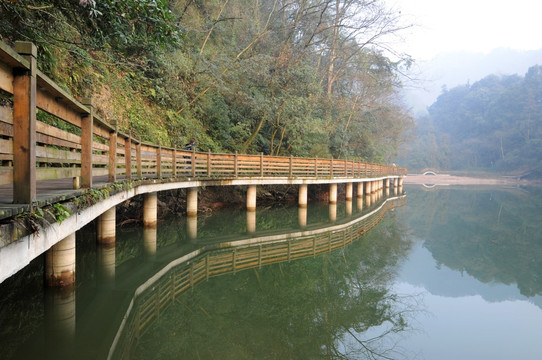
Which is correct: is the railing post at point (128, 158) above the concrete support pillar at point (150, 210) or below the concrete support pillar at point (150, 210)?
above

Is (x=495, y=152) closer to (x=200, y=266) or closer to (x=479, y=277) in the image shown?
(x=479, y=277)

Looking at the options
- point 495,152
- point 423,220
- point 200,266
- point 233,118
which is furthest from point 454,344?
point 495,152

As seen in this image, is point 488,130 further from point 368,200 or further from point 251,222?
point 251,222

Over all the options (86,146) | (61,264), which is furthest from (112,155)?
(61,264)

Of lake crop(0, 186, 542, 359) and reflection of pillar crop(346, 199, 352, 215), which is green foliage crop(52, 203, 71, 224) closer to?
lake crop(0, 186, 542, 359)

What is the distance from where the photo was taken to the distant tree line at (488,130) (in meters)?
60.5

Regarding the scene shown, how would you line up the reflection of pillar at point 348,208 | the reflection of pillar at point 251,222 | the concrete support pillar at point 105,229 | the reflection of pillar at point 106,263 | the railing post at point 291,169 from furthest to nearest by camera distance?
1. the reflection of pillar at point 348,208
2. the railing post at point 291,169
3. the reflection of pillar at point 251,222
4. the concrete support pillar at point 105,229
5. the reflection of pillar at point 106,263

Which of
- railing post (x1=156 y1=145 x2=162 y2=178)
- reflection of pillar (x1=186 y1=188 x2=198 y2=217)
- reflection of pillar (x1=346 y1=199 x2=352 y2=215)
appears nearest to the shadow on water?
reflection of pillar (x1=186 y1=188 x2=198 y2=217)

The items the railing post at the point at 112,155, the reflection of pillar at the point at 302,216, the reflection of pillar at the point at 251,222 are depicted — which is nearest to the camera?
the railing post at the point at 112,155

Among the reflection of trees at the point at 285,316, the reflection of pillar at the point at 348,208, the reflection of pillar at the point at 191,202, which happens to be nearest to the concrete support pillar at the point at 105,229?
the reflection of trees at the point at 285,316

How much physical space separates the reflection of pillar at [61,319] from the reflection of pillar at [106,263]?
48.5 inches

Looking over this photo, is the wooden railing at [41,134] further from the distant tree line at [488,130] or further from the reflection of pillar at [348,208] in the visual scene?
the distant tree line at [488,130]

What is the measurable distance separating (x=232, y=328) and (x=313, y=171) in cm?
1309

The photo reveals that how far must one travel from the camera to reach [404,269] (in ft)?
30.6
